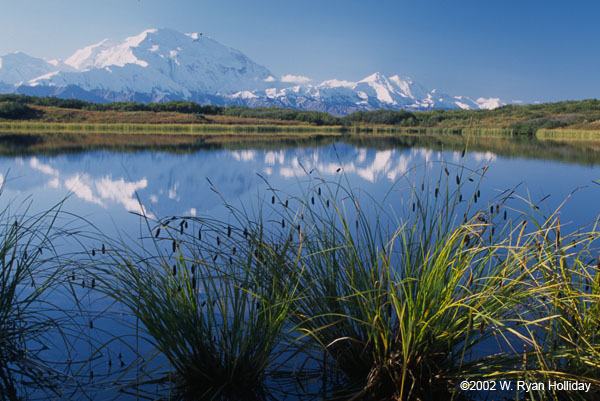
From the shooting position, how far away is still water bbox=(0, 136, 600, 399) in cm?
617

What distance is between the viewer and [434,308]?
2.05 metres

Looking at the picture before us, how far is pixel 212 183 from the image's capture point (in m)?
7.51

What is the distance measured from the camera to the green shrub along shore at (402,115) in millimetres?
53156

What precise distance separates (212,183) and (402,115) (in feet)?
247

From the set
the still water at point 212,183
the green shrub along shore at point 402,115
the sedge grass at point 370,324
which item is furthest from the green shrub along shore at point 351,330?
the green shrub along shore at point 402,115

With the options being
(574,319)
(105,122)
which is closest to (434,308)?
(574,319)

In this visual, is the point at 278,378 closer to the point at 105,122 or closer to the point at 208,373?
the point at 208,373

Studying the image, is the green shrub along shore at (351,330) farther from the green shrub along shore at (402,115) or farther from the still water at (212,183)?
the green shrub along shore at (402,115)

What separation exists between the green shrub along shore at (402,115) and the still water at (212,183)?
40633 mm

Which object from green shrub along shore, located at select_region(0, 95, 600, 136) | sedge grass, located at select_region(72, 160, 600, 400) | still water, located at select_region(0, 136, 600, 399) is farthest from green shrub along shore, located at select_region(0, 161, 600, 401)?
green shrub along shore, located at select_region(0, 95, 600, 136)

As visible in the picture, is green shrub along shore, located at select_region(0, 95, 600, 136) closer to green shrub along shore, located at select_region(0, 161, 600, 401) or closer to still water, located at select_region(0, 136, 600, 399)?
still water, located at select_region(0, 136, 600, 399)

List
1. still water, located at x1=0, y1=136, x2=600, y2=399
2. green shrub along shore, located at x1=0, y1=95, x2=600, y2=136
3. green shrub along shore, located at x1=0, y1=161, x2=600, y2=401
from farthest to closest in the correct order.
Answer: green shrub along shore, located at x1=0, y1=95, x2=600, y2=136, still water, located at x1=0, y1=136, x2=600, y2=399, green shrub along shore, located at x1=0, y1=161, x2=600, y2=401

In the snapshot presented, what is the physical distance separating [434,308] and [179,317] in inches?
46.0

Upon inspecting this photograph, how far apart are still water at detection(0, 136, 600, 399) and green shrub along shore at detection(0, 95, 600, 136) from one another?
40633 mm
